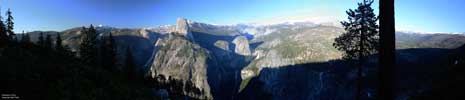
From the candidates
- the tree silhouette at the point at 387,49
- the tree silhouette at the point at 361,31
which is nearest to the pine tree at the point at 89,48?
the tree silhouette at the point at 361,31

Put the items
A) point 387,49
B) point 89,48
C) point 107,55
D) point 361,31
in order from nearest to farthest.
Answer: point 387,49 < point 361,31 < point 89,48 < point 107,55

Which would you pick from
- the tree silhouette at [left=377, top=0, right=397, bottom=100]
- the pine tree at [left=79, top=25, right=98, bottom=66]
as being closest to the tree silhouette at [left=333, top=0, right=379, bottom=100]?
the tree silhouette at [left=377, top=0, right=397, bottom=100]

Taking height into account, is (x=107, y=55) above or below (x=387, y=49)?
below

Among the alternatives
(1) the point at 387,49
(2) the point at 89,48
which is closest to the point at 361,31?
(1) the point at 387,49

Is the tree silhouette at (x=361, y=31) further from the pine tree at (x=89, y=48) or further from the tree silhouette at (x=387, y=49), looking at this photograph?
the pine tree at (x=89, y=48)

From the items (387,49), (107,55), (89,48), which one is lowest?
(107,55)

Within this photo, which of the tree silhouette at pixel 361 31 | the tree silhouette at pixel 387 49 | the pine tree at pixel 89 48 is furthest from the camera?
the pine tree at pixel 89 48

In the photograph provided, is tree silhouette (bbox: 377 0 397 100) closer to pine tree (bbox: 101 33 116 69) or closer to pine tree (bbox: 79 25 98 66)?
pine tree (bbox: 79 25 98 66)

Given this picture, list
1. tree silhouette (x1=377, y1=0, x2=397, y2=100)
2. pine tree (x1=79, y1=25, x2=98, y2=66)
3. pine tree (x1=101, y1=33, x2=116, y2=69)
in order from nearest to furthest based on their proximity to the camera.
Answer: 1. tree silhouette (x1=377, y1=0, x2=397, y2=100)
2. pine tree (x1=79, y1=25, x2=98, y2=66)
3. pine tree (x1=101, y1=33, x2=116, y2=69)

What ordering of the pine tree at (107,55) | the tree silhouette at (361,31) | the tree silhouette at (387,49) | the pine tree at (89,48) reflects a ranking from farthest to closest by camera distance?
the pine tree at (107,55)
the pine tree at (89,48)
the tree silhouette at (361,31)
the tree silhouette at (387,49)

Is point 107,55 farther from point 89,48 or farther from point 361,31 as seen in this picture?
point 361,31

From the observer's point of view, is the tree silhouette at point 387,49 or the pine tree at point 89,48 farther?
the pine tree at point 89,48
